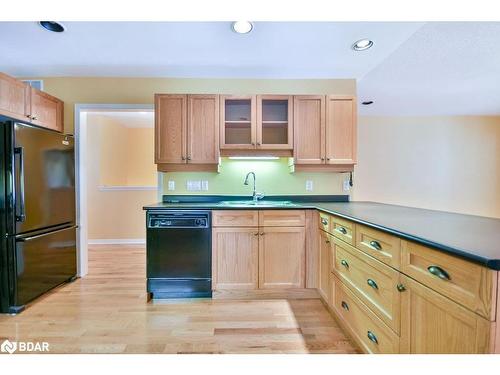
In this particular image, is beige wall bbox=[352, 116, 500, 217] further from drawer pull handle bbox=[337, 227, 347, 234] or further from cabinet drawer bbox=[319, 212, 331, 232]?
drawer pull handle bbox=[337, 227, 347, 234]

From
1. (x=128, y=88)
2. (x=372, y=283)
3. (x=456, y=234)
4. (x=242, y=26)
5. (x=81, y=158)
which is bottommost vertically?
(x=372, y=283)

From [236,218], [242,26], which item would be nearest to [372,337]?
[236,218]

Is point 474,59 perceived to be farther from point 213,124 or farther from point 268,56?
point 213,124

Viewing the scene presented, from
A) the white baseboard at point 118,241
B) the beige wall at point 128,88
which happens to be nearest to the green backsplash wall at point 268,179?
the beige wall at point 128,88

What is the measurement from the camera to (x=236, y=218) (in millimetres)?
2336

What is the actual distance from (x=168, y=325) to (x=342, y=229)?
1523 mm

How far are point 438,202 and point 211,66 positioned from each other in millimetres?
4610

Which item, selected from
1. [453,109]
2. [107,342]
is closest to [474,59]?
[453,109]

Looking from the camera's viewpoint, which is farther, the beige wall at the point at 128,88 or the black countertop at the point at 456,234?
the beige wall at the point at 128,88

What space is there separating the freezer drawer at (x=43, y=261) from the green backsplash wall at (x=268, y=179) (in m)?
1.49

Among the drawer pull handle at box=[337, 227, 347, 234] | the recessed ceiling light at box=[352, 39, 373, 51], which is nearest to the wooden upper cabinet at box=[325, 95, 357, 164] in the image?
the recessed ceiling light at box=[352, 39, 373, 51]

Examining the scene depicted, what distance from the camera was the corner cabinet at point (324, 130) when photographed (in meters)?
2.69

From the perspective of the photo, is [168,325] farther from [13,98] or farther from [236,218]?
[13,98]

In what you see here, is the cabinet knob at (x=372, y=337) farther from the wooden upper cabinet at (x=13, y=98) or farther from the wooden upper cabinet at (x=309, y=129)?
the wooden upper cabinet at (x=13, y=98)
